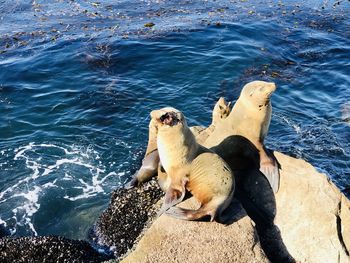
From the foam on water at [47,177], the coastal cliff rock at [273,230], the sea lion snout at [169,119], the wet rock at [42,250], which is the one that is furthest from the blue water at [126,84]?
the sea lion snout at [169,119]

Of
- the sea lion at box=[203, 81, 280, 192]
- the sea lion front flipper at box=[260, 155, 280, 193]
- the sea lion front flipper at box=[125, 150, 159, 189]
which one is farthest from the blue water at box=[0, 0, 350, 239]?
the sea lion front flipper at box=[260, 155, 280, 193]

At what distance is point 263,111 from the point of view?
739 centimetres

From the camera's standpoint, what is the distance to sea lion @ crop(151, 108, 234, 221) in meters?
6.32

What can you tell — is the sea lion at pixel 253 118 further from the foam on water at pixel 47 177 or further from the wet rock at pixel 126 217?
the foam on water at pixel 47 177

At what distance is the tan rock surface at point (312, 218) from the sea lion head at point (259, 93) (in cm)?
122

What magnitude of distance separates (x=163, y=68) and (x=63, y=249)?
9.81m

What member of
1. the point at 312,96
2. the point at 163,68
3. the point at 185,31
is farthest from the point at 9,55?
the point at 312,96

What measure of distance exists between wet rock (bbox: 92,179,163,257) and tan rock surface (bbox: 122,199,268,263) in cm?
144

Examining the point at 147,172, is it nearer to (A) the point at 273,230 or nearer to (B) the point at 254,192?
(B) the point at 254,192

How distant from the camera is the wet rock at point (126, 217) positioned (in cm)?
750

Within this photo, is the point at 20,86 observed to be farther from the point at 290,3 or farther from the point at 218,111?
the point at 290,3

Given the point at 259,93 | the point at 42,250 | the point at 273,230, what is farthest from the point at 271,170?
the point at 42,250

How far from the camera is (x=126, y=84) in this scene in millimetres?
14562

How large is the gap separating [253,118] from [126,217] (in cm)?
262
